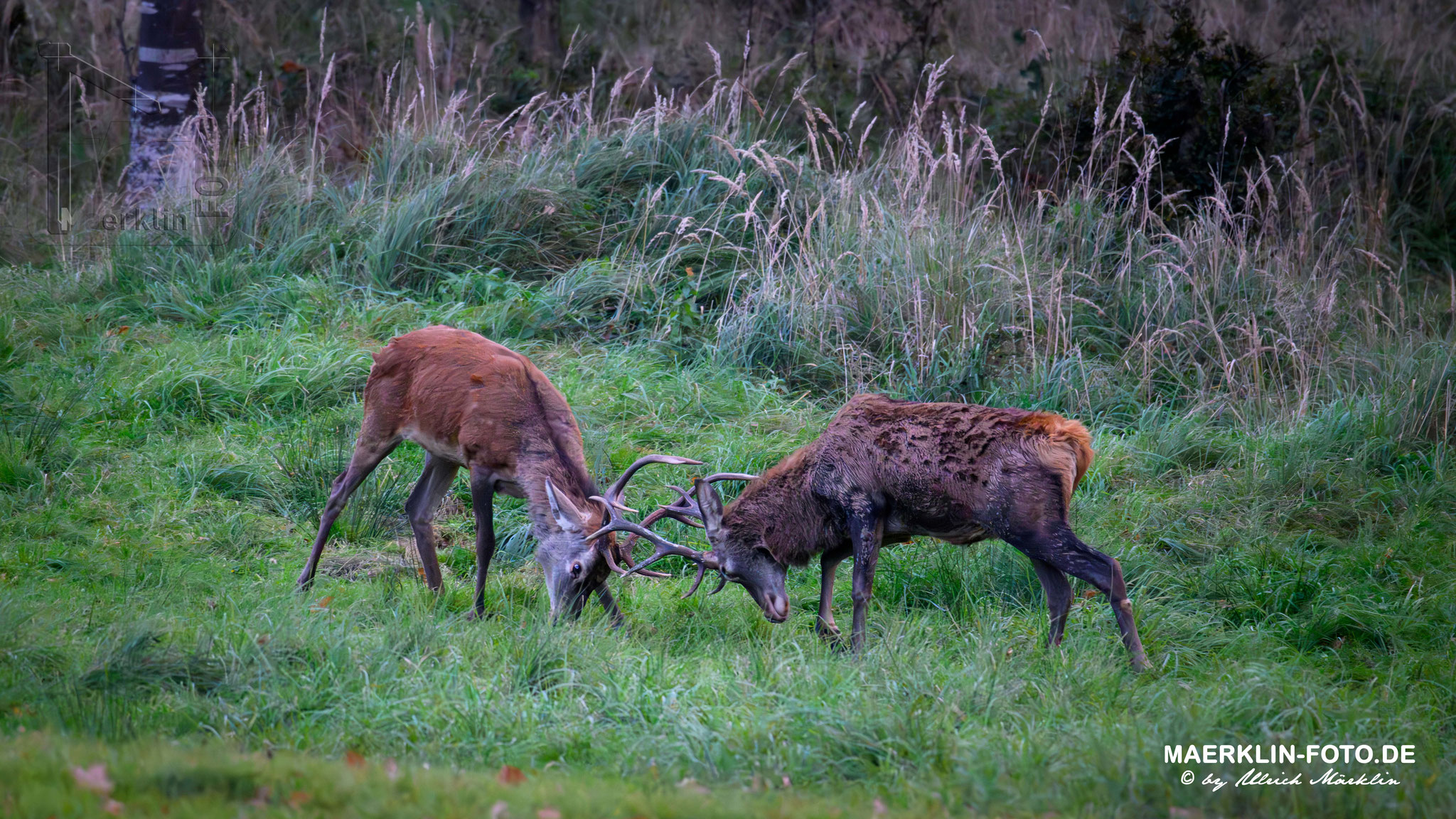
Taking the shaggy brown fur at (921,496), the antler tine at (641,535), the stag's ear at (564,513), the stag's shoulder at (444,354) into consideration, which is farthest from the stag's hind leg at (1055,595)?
the stag's shoulder at (444,354)

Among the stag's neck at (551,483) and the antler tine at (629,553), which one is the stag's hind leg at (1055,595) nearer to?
the antler tine at (629,553)

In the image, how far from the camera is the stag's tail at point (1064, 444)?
597 centimetres

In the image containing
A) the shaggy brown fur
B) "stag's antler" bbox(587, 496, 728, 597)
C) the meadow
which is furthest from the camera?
"stag's antler" bbox(587, 496, 728, 597)

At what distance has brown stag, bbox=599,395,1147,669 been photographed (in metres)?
5.93

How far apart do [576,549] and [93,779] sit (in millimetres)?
2980

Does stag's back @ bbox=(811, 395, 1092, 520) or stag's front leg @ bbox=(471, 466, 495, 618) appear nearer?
stag's back @ bbox=(811, 395, 1092, 520)

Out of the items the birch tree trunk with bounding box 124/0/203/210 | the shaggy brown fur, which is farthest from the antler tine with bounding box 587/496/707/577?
the birch tree trunk with bounding box 124/0/203/210

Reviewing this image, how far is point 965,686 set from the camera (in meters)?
5.09

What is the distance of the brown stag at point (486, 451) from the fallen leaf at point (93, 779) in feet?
8.99

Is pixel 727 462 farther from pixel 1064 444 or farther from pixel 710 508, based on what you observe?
pixel 1064 444

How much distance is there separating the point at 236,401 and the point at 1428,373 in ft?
27.3

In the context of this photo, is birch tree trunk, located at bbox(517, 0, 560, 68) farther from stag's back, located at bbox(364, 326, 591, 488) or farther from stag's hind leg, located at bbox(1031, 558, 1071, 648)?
stag's hind leg, located at bbox(1031, 558, 1071, 648)

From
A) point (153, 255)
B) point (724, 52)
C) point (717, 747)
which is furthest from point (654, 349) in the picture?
point (724, 52)

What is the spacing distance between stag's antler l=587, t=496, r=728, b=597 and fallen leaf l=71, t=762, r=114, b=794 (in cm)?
272
